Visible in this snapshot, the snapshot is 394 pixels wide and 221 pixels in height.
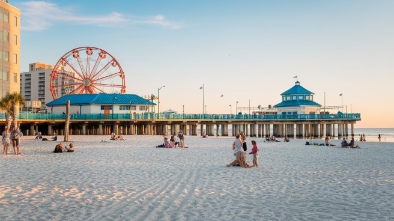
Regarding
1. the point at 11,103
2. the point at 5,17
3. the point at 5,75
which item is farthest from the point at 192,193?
the point at 5,17

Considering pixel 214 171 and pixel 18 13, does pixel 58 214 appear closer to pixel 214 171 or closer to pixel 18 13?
pixel 214 171

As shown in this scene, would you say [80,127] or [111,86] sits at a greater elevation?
[111,86]

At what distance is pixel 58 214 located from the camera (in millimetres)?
7805

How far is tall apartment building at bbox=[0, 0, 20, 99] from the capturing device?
4725 centimetres

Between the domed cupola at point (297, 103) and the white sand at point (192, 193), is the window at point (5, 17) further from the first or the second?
the domed cupola at point (297, 103)

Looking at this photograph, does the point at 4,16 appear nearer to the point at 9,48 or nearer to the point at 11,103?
the point at 9,48

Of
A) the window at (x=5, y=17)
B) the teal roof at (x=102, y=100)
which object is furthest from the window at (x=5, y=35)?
the teal roof at (x=102, y=100)

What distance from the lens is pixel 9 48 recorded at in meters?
48.5

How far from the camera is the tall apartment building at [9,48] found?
155ft

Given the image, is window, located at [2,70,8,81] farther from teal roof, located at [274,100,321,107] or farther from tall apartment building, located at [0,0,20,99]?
teal roof, located at [274,100,321,107]

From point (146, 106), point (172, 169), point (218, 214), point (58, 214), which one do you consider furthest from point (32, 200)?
point (146, 106)

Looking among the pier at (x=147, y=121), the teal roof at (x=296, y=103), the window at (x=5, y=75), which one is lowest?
the pier at (x=147, y=121)

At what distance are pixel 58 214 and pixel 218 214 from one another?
10.7 ft

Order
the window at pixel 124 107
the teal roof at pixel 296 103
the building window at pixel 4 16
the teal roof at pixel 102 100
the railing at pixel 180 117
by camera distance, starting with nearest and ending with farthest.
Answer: the building window at pixel 4 16
the railing at pixel 180 117
the teal roof at pixel 102 100
the window at pixel 124 107
the teal roof at pixel 296 103
